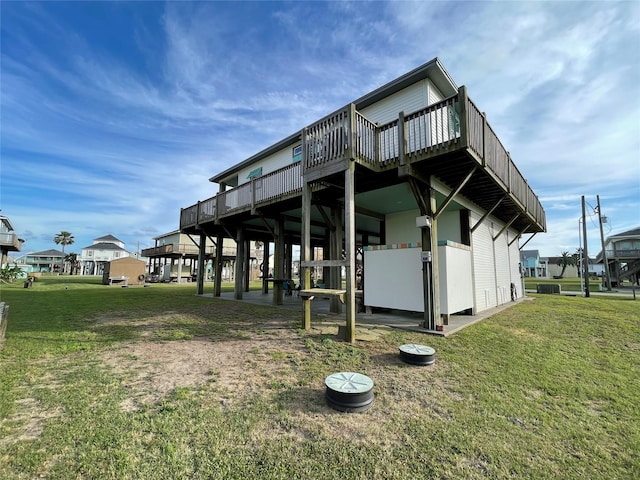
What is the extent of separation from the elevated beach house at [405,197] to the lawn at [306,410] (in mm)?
1901

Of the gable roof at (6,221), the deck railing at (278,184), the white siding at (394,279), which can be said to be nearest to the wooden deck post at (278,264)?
the deck railing at (278,184)

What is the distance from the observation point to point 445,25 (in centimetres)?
647

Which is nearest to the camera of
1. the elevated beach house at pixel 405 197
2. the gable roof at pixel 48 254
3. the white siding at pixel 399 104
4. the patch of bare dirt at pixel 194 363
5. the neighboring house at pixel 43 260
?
the patch of bare dirt at pixel 194 363

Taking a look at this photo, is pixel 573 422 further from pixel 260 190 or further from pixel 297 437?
pixel 260 190

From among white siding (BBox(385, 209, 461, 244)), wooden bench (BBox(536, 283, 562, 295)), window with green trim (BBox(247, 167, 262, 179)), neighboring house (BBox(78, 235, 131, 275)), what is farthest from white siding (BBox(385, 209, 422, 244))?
neighboring house (BBox(78, 235, 131, 275))

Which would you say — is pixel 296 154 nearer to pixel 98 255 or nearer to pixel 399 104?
pixel 399 104

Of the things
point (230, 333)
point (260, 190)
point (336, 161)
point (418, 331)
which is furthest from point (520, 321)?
point (260, 190)

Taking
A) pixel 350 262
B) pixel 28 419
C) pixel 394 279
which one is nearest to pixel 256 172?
pixel 394 279

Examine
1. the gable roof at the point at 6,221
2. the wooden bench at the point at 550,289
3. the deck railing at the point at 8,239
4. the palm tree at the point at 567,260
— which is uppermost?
the gable roof at the point at 6,221

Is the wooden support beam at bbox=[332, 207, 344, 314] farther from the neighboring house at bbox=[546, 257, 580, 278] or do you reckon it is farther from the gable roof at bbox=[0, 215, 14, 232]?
the neighboring house at bbox=[546, 257, 580, 278]

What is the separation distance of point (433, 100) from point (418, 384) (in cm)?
828

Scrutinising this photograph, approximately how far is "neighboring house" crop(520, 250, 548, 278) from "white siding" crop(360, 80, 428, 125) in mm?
59136

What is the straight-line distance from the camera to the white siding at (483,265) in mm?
9516

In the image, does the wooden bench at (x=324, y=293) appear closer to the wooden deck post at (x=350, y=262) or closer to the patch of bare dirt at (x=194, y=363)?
the wooden deck post at (x=350, y=262)
